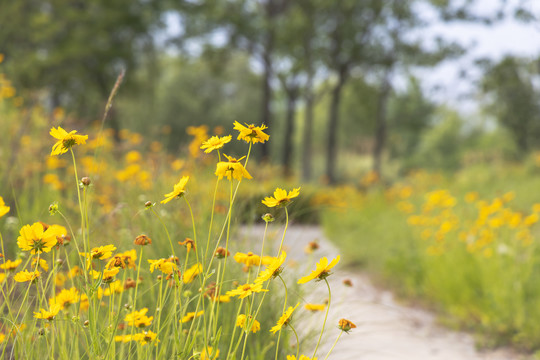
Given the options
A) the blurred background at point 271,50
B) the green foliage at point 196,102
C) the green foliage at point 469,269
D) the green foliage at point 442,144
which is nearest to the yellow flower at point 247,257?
the green foliage at point 469,269

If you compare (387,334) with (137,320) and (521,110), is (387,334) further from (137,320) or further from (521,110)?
(521,110)

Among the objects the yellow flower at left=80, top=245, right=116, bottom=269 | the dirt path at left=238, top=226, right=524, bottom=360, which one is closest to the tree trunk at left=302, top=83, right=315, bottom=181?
the dirt path at left=238, top=226, right=524, bottom=360

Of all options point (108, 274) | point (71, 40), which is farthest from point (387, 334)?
point (71, 40)

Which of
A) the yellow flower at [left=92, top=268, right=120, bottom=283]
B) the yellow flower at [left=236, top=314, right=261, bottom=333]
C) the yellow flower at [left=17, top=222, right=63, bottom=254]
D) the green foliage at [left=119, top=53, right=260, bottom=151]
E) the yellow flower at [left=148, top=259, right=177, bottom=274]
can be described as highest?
the yellow flower at [left=17, top=222, right=63, bottom=254]

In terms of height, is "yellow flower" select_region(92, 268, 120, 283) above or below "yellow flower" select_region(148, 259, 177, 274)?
below

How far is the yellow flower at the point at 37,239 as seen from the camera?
1.08m

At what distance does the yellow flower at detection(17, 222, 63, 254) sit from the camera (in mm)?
1082

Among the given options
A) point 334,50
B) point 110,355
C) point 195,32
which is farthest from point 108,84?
point 110,355

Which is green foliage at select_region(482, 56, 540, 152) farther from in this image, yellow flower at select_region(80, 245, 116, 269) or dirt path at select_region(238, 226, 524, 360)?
yellow flower at select_region(80, 245, 116, 269)

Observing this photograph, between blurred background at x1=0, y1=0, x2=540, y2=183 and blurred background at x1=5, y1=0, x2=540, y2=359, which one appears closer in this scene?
blurred background at x1=5, y1=0, x2=540, y2=359

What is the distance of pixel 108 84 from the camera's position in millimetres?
13102

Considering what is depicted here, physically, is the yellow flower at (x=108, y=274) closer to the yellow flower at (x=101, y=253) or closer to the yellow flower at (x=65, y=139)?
the yellow flower at (x=101, y=253)

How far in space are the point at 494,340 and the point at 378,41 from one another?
35.1ft

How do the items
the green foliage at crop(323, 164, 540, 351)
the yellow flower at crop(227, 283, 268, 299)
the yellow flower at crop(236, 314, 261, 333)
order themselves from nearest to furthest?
1. the yellow flower at crop(227, 283, 268, 299)
2. the yellow flower at crop(236, 314, 261, 333)
3. the green foliage at crop(323, 164, 540, 351)
